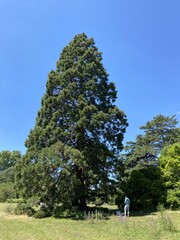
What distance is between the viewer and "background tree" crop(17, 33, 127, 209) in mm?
17922

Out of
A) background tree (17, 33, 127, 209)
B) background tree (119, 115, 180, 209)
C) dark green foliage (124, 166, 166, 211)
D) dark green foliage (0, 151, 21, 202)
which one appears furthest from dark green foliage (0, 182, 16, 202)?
dark green foliage (124, 166, 166, 211)

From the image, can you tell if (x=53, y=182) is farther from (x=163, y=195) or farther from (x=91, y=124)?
(x=163, y=195)

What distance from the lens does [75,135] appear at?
20422 mm

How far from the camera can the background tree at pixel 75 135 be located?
1792cm


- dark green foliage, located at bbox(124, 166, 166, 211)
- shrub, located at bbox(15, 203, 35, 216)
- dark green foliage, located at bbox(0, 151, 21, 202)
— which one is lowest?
shrub, located at bbox(15, 203, 35, 216)

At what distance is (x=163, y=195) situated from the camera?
2089cm

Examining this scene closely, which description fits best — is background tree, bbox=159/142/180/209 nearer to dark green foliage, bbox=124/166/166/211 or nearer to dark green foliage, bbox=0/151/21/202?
dark green foliage, bbox=124/166/166/211

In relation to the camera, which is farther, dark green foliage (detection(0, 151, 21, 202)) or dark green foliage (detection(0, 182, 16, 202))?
dark green foliage (detection(0, 151, 21, 202))

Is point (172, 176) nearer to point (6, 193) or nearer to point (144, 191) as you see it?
point (144, 191)

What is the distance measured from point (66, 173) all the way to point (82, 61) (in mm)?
9809

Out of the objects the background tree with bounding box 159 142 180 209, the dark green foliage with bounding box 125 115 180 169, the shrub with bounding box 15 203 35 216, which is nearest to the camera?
the shrub with bounding box 15 203 35 216

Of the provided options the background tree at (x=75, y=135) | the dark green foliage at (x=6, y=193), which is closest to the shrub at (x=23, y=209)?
the background tree at (x=75, y=135)

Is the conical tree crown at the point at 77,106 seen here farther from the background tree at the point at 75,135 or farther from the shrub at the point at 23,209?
the shrub at the point at 23,209

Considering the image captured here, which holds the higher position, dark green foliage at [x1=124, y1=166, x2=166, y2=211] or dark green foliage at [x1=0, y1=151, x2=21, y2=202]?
dark green foliage at [x1=0, y1=151, x2=21, y2=202]
